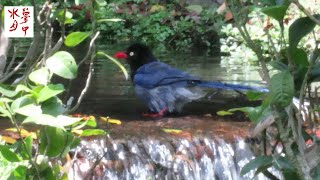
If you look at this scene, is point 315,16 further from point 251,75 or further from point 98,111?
point 251,75

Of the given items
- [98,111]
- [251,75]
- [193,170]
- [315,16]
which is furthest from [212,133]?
[315,16]

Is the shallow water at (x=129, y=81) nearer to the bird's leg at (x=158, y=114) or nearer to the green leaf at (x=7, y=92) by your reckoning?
the bird's leg at (x=158, y=114)

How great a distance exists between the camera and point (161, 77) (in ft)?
19.8

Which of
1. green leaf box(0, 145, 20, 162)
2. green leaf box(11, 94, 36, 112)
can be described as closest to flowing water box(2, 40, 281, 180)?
green leaf box(0, 145, 20, 162)

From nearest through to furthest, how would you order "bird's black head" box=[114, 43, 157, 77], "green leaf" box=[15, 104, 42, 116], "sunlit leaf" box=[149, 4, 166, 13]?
1. "green leaf" box=[15, 104, 42, 116]
2. "bird's black head" box=[114, 43, 157, 77]
3. "sunlit leaf" box=[149, 4, 166, 13]

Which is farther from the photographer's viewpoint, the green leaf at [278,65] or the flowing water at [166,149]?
the flowing water at [166,149]

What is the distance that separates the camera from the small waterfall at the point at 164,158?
188 inches

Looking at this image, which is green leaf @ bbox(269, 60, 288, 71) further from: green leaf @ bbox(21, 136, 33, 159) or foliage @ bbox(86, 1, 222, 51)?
foliage @ bbox(86, 1, 222, 51)

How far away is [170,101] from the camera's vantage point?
5992 millimetres

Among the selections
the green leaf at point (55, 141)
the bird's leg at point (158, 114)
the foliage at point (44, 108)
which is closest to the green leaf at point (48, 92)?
the foliage at point (44, 108)

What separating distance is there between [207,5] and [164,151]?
32.3 feet
